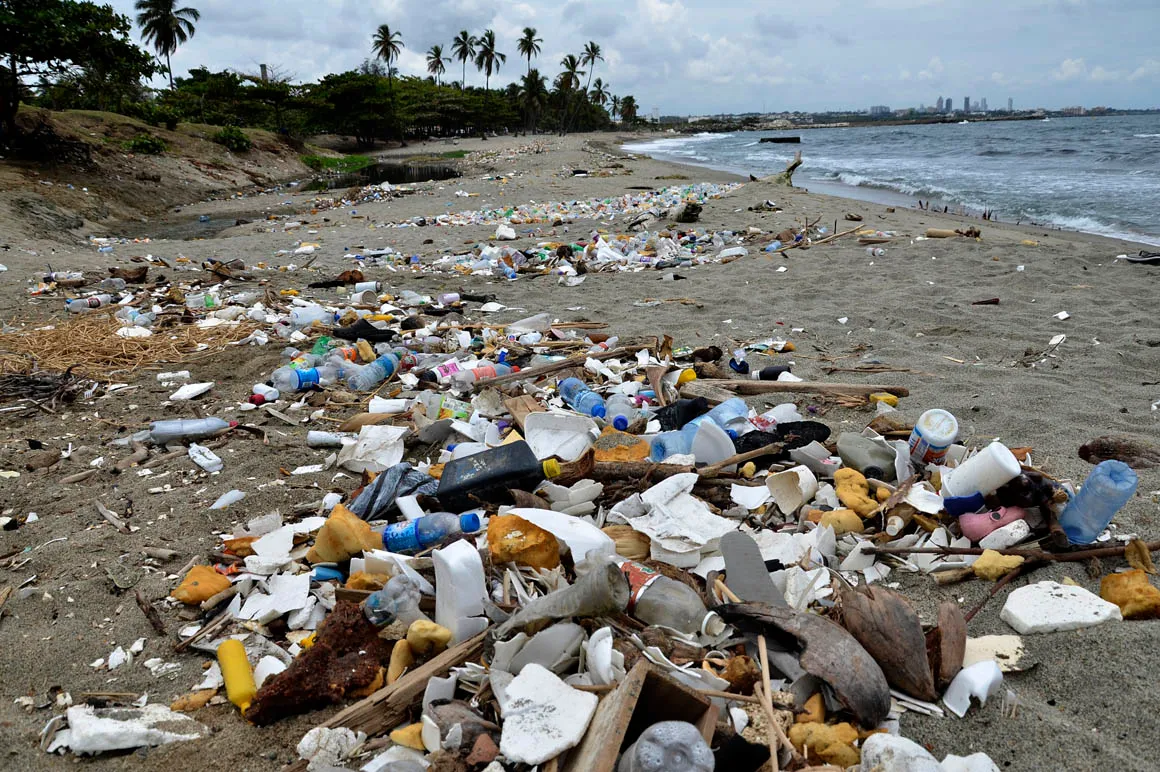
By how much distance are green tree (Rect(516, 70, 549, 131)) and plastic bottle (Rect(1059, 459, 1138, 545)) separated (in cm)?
7012

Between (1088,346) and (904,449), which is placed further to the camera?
(1088,346)

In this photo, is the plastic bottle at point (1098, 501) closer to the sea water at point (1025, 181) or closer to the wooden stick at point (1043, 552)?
the wooden stick at point (1043, 552)

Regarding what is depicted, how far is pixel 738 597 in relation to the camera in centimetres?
202

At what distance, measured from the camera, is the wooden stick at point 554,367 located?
4.00 meters

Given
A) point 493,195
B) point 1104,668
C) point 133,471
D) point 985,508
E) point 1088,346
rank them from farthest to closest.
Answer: point 493,195 < point 1088,346 < point 133,471 < point 985,508 < point 1104,668

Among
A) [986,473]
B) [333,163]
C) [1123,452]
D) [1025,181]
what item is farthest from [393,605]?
[333,163]

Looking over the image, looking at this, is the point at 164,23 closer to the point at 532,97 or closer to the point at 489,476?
the point at 532,97

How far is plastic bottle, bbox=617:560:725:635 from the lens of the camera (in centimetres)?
189

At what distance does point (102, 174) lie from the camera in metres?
16.2

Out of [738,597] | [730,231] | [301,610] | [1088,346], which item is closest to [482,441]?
[301,610]

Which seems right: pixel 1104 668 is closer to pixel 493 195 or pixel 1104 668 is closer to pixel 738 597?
pixel 738 597

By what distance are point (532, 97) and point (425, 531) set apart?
70.2 meters

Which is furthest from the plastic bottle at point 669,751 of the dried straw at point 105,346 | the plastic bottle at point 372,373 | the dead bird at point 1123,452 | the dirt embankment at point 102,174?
the dirt embankment at point 102,174

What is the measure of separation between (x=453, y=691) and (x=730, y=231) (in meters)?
8.76
